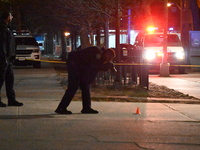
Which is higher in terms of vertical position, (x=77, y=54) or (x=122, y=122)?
(x=77, y=54)

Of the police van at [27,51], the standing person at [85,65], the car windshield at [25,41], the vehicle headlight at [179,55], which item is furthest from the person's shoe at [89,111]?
the car windshield at [25,41]

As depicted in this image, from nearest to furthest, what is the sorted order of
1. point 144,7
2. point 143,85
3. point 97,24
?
point 143,85
point 97,24
point 144,7

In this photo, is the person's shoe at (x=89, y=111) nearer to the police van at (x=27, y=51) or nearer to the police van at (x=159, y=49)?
the police van at (x=159, y=49)

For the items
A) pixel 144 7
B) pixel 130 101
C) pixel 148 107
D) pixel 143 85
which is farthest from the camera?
pixel 144 7

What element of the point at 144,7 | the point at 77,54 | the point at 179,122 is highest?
the point at 144,7

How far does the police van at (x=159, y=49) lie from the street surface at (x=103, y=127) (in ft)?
42.6

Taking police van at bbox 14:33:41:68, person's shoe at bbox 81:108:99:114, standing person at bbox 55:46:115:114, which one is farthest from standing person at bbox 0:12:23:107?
police van at bbox 14:33:41:68

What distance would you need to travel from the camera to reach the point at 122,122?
947 cm

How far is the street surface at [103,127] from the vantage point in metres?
7.46

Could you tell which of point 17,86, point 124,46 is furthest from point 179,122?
point 124,46

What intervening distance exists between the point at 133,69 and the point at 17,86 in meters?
3.83

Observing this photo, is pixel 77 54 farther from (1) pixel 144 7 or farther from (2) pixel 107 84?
(1) pixel 144 7

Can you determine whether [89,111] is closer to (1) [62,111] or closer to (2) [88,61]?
(1) [62,111]

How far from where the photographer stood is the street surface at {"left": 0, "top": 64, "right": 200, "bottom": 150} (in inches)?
294
